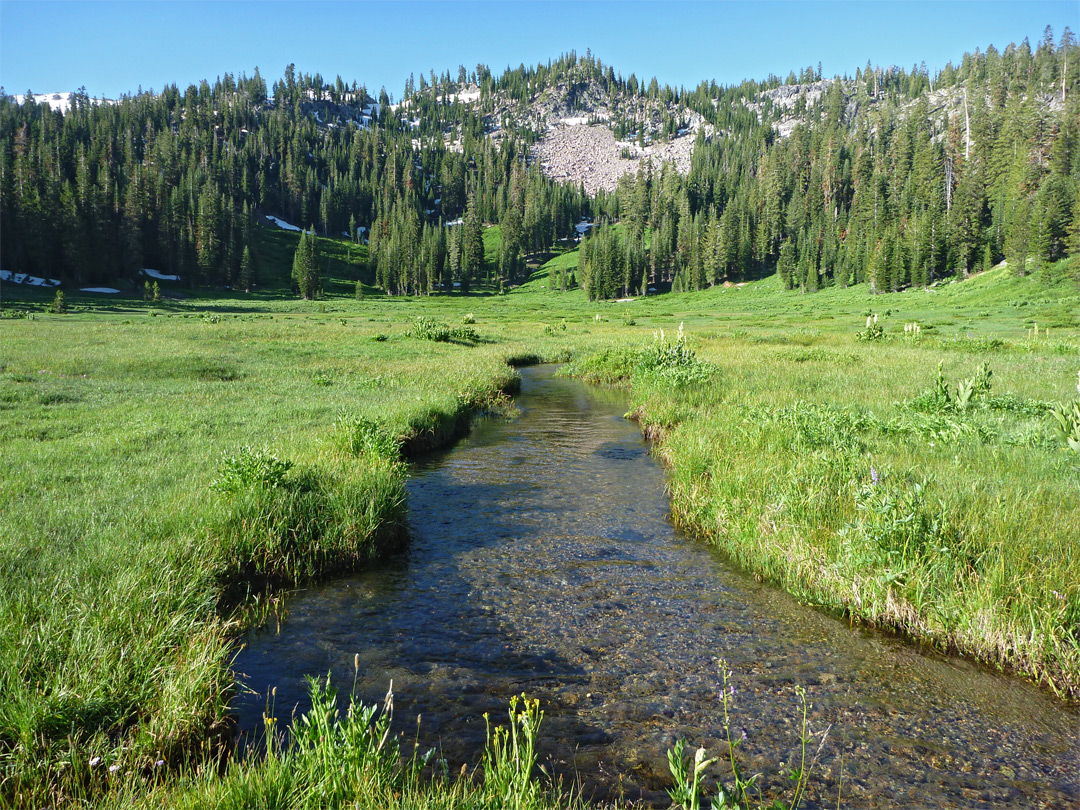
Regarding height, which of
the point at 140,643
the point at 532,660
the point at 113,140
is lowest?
the point at 532,660

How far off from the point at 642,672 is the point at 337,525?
534cm

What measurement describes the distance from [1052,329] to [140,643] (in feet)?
200

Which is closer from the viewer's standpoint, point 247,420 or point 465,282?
point 247,420

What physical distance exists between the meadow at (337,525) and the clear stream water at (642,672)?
Answer: 0.49 meters

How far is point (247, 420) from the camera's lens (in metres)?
15.7

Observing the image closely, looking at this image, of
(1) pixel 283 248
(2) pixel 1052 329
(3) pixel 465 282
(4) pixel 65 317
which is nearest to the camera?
(2) pixel 1052 329

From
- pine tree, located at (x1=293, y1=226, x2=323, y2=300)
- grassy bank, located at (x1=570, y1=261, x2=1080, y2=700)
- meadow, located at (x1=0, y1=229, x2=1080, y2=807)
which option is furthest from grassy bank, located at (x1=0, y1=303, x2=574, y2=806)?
pine tree, located at (x1=293, y1=226, x2=323, y2=300)

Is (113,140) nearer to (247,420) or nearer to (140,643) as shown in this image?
(247,420)

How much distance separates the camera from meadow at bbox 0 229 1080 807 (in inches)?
167

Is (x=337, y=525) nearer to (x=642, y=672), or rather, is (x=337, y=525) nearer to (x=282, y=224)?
(x=642, y=672)

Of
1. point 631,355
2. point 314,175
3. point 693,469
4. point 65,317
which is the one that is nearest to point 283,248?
point 314,175

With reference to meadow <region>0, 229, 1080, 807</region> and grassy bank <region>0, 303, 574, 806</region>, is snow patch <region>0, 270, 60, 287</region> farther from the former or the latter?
grassy bank <region>0, 303, 574, 806</region>

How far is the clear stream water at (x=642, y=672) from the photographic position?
16.4ft

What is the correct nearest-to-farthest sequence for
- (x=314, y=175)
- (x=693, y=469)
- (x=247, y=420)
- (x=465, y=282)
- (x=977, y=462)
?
(x=977, y=462), (x=693, y=469), (x=247, y=420), (x=465, y=282), (x=314, y=175)
